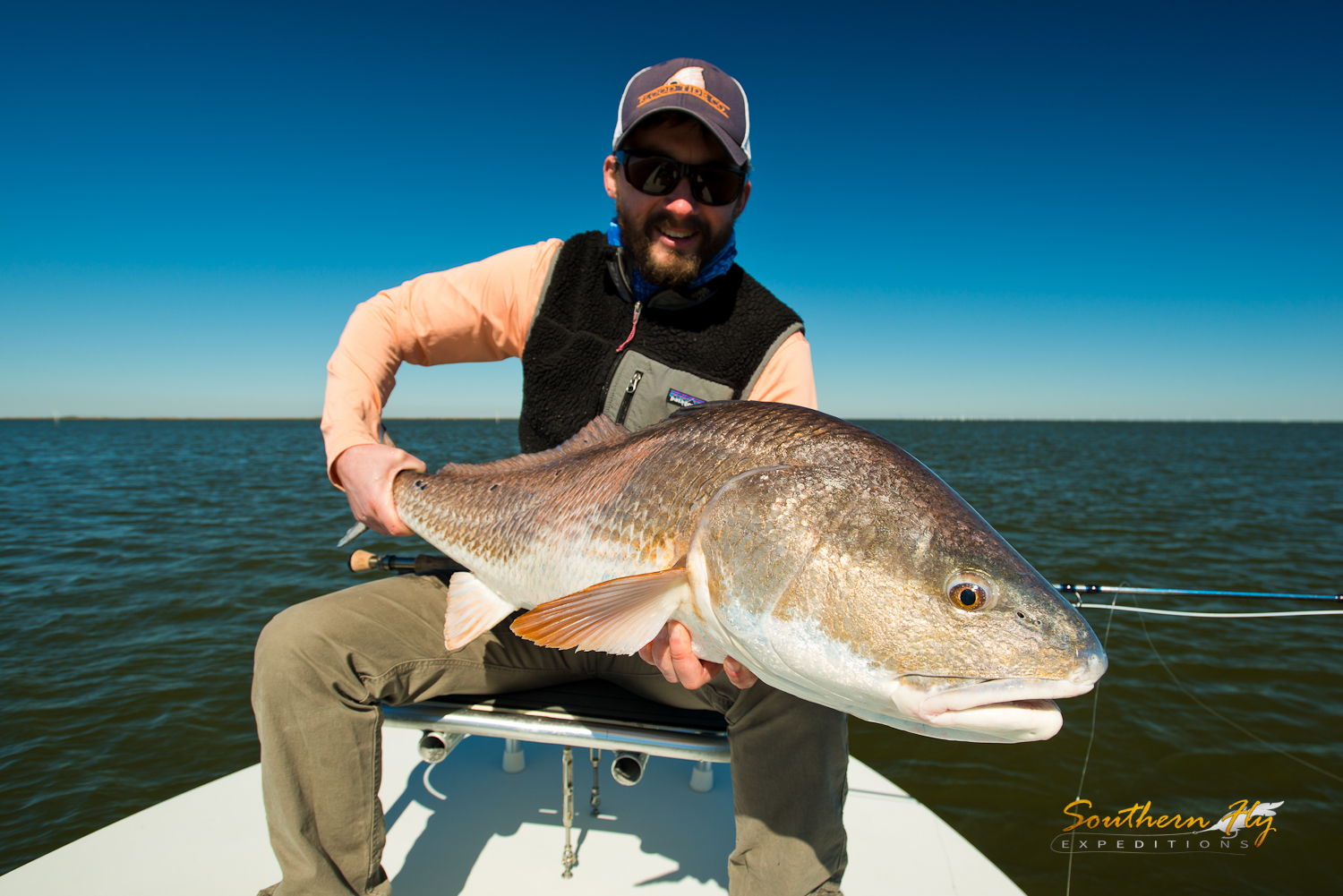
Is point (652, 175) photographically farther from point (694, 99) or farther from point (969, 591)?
point (969, 591)

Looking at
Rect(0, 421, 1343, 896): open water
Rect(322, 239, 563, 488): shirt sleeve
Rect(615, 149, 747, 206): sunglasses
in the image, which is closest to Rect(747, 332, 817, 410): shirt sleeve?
Rect(615, 149, 747, 206): sunglasses

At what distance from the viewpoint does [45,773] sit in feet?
19.0

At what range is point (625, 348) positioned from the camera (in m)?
3.19

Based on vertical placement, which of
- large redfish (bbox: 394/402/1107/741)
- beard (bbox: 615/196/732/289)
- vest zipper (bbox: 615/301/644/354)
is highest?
beard (bbox: 615/196/732/289)

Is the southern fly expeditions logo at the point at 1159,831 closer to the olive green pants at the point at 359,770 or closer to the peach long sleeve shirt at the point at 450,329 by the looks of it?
the olive green pants at the point at 359,770

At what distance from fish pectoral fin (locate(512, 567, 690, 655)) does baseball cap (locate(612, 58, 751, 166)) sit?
2016mm

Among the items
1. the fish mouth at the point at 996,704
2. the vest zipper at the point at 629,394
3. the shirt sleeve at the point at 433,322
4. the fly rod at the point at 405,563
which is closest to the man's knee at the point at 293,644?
the fly rod at the point at 405,563

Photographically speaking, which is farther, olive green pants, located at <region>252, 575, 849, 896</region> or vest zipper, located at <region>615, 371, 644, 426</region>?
vest zipper, located at <region>615, 371, 644, 426</region>

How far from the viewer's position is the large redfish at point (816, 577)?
138 cm

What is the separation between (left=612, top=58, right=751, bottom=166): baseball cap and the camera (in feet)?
9.04

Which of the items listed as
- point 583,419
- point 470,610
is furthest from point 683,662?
point 583,419

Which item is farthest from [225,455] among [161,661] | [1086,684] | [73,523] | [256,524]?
[1086,684]

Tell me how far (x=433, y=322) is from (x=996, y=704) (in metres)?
2.88

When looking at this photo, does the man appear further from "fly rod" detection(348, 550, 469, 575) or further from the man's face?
Result: "fly rod" detection(348, 550, 469, 575)
